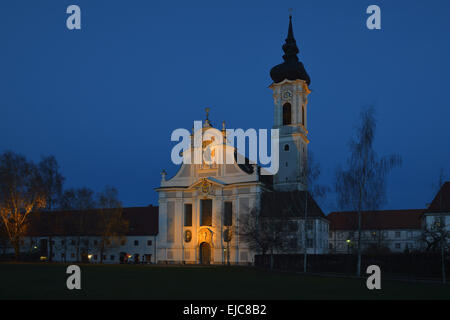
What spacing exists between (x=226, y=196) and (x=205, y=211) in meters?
3.45

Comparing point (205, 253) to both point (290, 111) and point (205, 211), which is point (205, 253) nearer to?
point (205, 211)

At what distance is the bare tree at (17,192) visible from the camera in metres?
51.5

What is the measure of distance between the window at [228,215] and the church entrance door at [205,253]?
4.15m

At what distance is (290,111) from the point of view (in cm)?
6781

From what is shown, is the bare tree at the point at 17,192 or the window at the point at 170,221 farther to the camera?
the window at the point at 170,221

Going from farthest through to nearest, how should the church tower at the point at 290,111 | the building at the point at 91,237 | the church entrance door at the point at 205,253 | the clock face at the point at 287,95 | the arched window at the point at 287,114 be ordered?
the clock face at the point at 287,95, the arched window at the point at 287,114, the church tower at the point at 290,111, the church entrance door at the point at 205,253, the building at the point at 91,237

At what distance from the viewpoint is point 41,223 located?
194 ft

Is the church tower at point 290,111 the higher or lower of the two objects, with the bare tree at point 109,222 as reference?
higher

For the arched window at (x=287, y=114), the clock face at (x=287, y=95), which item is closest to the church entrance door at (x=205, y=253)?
the arched window at (x=287, y=114)

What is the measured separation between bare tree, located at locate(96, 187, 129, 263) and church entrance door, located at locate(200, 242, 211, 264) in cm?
1046

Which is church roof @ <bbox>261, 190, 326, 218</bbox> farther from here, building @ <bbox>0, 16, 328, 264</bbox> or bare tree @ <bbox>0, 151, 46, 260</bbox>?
bare tree @ <bbox>0, 151, 46, 260</bbox>

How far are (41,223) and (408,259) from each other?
42.6 meters

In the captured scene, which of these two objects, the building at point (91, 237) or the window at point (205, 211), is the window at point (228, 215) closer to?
the window at point (205, 211)
